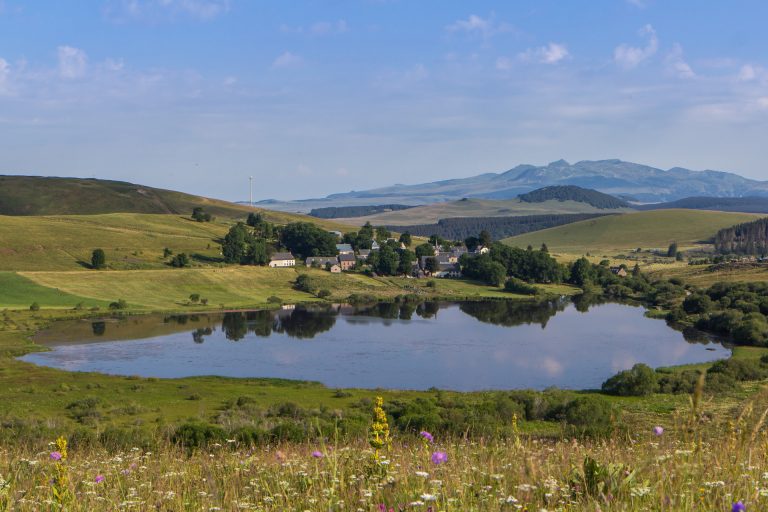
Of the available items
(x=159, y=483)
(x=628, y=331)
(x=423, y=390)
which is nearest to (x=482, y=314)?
(x=628, y=331)

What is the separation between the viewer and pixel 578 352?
216ft

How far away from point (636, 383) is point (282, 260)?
87097mm

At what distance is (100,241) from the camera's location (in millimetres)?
122188

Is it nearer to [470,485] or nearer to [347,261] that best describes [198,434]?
[470,485]

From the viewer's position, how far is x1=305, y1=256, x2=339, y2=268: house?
12925 cm

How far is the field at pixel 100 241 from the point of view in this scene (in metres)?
109

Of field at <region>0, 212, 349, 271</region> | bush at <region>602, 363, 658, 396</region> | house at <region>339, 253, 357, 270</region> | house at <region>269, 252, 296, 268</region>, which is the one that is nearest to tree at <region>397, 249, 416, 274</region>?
house at <region>339, 253, 357, 270</region>

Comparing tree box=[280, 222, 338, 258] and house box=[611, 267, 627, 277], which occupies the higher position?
tree box=[280, 222, 338, 258]

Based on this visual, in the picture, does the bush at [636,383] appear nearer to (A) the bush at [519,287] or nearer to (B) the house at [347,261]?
(A) the bush at [519,287]

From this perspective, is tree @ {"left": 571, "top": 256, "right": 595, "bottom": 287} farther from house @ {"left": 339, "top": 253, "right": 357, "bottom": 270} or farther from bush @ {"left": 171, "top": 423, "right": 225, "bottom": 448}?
bush @ {"left": 171, "top": 423, "right": 225, "bottom": 448}

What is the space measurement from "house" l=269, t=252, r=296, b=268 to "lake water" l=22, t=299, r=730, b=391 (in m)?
30.6

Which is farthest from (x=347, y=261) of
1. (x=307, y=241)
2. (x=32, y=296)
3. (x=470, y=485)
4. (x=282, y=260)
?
(x=470, y=485)

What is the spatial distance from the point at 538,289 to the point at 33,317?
7310cm

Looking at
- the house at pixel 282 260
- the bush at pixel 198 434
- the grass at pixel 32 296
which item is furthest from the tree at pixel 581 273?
the bush at pixel 198 434
